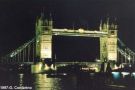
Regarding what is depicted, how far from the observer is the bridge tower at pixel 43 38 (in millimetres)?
39906

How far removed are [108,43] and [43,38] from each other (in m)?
4.92

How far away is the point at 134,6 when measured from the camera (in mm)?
14859

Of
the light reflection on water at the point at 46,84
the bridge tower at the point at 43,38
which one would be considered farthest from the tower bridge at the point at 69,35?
the light reflection on water at the point at 46,84

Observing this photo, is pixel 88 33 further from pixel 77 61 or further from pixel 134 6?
pixel 134 6

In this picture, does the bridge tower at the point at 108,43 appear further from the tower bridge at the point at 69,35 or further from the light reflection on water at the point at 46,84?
the light reflection on water at the point at 46,84

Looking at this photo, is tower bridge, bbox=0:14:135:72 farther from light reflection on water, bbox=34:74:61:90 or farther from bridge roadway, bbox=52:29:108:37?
light reflection on water, bbox=34:74:61:90

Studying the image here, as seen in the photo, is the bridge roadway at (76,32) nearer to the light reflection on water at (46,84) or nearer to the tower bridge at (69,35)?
the tower bridge at (69,35)

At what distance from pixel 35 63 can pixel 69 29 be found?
5.30 metres

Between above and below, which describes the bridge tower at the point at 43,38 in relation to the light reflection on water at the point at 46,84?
above

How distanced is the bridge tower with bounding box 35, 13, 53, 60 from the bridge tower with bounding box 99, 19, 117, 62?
383 centimetres

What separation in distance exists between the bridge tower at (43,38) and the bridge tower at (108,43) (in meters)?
3.83

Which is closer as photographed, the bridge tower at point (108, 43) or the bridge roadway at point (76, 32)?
the bridge roadway at point (76, 32)

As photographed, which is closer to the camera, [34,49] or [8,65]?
[8,65]

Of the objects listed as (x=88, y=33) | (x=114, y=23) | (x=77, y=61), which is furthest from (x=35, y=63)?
Result: (x=114, y=23)
